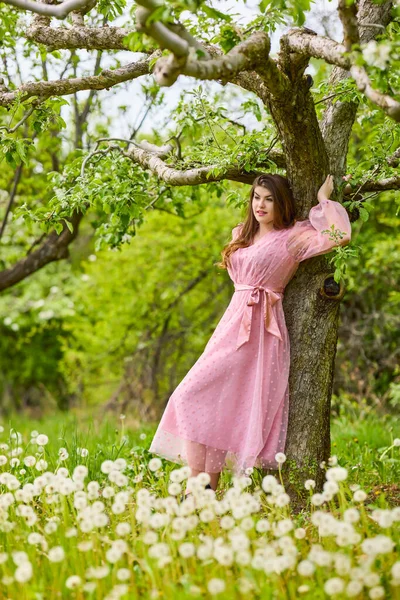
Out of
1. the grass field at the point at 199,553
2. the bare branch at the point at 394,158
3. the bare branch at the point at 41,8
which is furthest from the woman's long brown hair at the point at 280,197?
the grass field at the point at 199,553

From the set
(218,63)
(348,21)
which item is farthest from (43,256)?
(348,21)

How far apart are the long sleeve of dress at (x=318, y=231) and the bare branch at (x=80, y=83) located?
1.22m

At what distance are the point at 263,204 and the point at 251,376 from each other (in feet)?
2.97

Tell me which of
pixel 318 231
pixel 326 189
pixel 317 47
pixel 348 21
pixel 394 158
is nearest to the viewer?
pixel 348 21

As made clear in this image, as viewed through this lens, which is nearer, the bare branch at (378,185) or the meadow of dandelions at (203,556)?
the meadow of dandelions at (203,556)

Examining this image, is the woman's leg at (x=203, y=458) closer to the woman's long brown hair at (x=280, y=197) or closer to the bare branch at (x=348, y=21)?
the woman's long brown hair at (x=280, y=197)

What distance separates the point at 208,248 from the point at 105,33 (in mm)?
5079

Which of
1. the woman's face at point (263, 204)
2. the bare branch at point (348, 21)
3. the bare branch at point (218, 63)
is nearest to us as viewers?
the bare branch at point (218, 63)

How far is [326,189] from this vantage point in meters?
3.72

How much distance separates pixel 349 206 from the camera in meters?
3.85

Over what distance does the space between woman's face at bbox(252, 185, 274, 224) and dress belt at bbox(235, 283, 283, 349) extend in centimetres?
37

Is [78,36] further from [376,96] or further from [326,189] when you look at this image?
[376,96]

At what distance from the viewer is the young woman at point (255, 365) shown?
12.1 ft

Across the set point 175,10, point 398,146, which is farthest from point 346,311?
point 175,10
